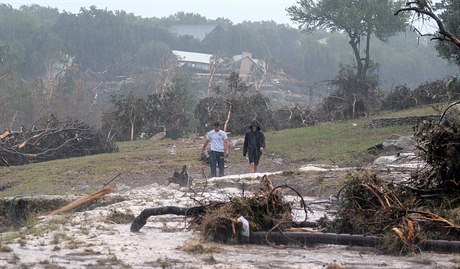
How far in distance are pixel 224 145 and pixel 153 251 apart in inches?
350

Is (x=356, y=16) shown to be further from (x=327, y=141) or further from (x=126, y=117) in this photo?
(x=327, y=141)

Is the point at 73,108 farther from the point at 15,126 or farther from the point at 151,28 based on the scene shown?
the point at 151,28

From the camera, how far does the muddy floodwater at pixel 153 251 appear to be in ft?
28.3

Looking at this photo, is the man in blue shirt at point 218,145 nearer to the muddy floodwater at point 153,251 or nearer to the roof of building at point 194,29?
the muddy floodwater at point 153,251

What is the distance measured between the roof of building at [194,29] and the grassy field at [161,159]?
46168 mm

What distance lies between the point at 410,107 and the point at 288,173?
1664cm

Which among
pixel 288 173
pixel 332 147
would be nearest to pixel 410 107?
pixel 332 147

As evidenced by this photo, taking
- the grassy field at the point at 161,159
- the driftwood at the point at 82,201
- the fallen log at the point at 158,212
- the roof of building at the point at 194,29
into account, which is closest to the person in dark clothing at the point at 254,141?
the grassy field at the point at 161,159

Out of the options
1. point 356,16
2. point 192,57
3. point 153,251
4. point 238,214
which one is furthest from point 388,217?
point 192,57

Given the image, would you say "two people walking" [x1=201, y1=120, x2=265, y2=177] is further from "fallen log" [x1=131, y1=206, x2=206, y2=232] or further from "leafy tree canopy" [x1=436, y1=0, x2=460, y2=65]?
"leafy tree canopy" [x1=436, y1=0, x2=460, y2=65]

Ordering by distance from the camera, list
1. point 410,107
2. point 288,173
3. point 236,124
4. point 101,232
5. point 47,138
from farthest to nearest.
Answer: point 410,107 < point 236,124 < point 47,138 < point 288,173 < point 101,232

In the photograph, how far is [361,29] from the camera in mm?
44156

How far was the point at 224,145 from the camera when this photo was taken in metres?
18.3

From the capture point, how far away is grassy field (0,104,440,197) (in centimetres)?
2086
